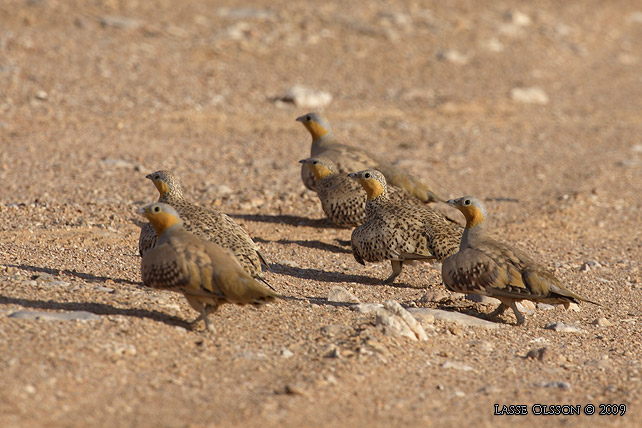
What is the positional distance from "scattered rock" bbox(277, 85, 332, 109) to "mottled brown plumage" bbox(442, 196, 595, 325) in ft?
26.9

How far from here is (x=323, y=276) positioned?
8219mm

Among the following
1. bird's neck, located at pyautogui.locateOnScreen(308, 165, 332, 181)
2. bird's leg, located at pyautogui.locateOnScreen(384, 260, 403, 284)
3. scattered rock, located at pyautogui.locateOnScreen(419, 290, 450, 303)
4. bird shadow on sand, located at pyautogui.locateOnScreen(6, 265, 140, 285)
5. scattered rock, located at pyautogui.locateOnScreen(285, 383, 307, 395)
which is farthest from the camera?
bird's neck, located at pyautogui.locateOnScreen(308, 165, 332, 181)

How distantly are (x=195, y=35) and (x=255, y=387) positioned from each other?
501 inches

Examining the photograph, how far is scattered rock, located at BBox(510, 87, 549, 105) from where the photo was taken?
55.1 feet

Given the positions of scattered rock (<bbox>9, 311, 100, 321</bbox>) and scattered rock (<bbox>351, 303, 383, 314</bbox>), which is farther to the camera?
scattered rock (<bbox>351, 303, 383, 314</bbox>)

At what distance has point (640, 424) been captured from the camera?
5.42m

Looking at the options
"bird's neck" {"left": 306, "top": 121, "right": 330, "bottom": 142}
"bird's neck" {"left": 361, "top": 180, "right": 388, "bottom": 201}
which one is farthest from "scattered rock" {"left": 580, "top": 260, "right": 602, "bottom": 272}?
"bird's neck" {"left": 306, "top": 121, "right": 330, "bottom": 142}

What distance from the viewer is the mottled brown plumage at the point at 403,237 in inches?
314

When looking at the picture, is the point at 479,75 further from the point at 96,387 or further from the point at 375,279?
the point at 96,387

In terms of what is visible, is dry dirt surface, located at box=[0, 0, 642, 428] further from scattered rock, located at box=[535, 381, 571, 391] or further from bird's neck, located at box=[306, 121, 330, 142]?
bird's neck, located at box=[306, 121, 330, 142]

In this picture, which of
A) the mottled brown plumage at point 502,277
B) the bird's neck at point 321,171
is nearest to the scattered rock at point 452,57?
the bird's neck at point 321,171

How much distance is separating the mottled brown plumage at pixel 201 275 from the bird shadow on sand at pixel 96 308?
0.22 m

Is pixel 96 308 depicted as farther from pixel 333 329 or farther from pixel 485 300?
pixel 485 300

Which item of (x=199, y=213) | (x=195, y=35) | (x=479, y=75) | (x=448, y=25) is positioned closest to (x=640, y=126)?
(x=479, y=75)
